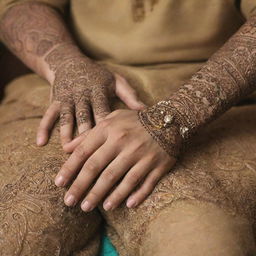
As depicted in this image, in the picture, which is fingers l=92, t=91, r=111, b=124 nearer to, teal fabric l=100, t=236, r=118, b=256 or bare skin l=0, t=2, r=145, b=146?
bare skin l=0, t=2, r=145, b=146

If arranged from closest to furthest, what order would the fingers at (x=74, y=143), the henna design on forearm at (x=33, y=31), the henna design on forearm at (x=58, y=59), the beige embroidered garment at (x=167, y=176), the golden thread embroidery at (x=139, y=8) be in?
1. the beige embroidered garment at (x=167, y=176)
2. the fingers at (x=74, y=143)
3. the henna design on forearm at (x=58, y=59)
4. the golden thread embroidery at (x=139, y=8)
5. the henna design on forearm at (x=33, y=31)

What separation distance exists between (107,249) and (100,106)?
→ 1.08 ft

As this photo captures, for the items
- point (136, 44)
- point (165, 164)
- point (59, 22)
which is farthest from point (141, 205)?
point (59, 22)

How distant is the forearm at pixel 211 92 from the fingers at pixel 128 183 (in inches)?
2.5

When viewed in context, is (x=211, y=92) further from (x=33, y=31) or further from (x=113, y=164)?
(x=33, y=31)

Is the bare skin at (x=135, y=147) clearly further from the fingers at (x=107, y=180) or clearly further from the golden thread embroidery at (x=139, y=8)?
the golden thread embroidery at (x=139, y=8)

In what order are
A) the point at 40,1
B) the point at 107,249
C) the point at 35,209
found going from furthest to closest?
the point at 40,1
the point at 107,249
the point at 35,209

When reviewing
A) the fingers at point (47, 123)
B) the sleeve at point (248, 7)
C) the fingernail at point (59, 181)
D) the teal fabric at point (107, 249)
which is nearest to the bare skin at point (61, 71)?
the fingers at point (47, 123)

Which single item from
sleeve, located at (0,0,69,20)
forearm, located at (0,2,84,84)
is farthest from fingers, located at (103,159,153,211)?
sleeve, located at (0,0,69,20)

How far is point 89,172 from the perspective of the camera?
3.00 ft

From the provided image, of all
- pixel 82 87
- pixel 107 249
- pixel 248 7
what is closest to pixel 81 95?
pixel 82 87

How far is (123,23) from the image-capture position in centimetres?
123

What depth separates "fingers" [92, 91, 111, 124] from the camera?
1.04 metres

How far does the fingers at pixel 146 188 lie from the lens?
0.91 meters
